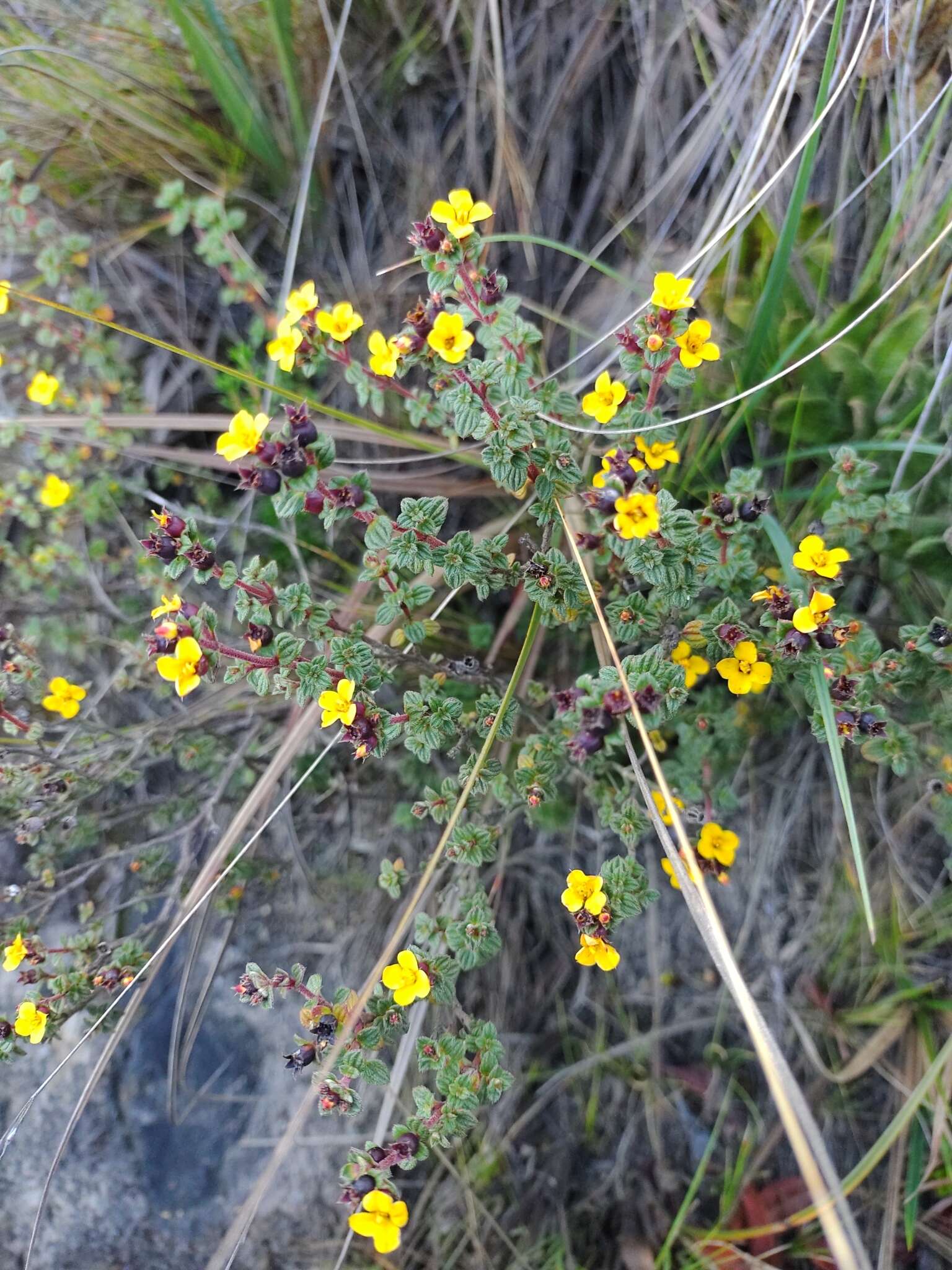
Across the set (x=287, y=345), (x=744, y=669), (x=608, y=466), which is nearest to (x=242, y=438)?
(x=287, y=345)

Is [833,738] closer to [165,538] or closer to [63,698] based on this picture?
[165,538]

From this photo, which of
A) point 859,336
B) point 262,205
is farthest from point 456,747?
point 262,205

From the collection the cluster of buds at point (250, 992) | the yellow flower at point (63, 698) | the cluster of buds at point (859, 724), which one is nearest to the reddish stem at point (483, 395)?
the cluster of buds at point (859, 724)

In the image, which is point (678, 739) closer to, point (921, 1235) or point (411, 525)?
point (411, 525)

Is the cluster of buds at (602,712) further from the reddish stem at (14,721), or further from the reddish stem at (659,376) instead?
the reddish stem at (14,721)

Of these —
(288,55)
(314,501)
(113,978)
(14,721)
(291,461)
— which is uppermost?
(288,55)

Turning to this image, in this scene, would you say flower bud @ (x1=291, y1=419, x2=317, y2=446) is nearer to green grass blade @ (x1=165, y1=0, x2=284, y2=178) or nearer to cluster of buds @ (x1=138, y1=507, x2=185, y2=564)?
cluster of buds @ (x1=138, y1=507, x2=185, y2=564)
